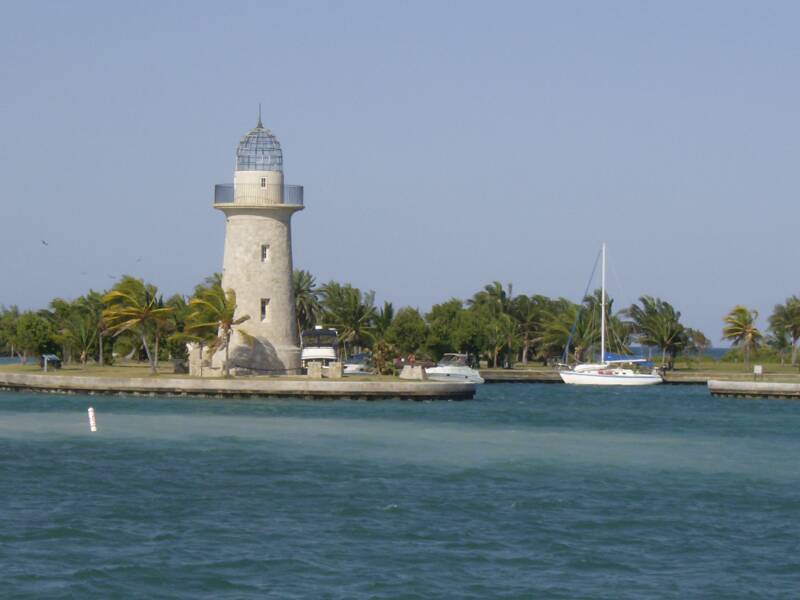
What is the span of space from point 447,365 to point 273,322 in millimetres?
22826

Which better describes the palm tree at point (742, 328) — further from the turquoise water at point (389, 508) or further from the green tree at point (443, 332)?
the turquoise water at point (389, 508)

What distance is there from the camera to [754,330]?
108 metres

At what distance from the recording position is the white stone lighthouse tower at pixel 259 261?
7112 cm

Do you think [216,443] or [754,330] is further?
[754,330]

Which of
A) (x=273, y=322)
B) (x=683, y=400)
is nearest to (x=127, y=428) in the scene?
(x=273, y=322)

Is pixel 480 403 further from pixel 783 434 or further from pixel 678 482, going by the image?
pixel 678 482

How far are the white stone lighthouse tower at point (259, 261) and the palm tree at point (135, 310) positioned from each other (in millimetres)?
5039

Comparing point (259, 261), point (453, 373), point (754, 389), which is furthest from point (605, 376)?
point (259, 261)

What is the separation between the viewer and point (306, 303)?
357 feet

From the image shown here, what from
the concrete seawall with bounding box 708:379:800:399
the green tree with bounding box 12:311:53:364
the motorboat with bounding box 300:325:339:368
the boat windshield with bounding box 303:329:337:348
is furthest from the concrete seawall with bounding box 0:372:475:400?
the green tree with bounding box 12:311:53:364

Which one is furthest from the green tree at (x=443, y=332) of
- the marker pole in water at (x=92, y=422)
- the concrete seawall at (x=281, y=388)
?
the marker pole in water at (x=92, y=422)

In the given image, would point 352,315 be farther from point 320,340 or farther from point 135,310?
point 135,310

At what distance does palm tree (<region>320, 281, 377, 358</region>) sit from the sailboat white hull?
15.9m

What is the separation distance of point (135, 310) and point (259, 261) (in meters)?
7.53
